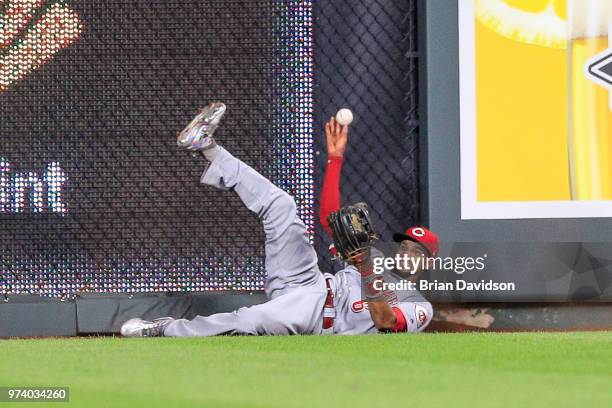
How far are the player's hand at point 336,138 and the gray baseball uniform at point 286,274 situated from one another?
18.4 inches

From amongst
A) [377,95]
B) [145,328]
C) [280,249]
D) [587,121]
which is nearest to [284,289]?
[280,249]

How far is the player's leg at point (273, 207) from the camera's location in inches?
246

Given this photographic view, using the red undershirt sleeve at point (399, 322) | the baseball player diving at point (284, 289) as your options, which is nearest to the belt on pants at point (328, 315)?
the baseball player diving at point (284, 289)

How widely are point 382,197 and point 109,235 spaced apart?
5.54 feet

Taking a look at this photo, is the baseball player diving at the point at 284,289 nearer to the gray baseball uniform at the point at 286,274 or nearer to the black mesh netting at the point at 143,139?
the gray baseball uniform at the point at 286,274

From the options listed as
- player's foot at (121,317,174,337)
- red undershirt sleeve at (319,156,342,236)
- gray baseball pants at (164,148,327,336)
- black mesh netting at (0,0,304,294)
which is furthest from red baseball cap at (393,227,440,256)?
player's foot at (121,317,174,337)

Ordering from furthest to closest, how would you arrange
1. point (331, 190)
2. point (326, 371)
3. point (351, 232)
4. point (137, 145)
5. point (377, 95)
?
point (377, 95) < point (137, 145) < point (331, 190) < point (351, 232) < point (326, 371)

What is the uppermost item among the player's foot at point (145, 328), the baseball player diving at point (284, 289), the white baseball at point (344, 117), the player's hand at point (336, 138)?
the white baseball at point (344, 117)

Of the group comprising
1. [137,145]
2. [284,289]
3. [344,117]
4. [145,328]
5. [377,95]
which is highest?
[377,95]

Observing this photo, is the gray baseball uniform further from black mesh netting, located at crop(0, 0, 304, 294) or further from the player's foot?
black mesh netting, located at crop(0, 0, 304, 294)

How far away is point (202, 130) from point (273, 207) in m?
0.56

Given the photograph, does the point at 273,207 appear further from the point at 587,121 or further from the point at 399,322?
the point at 587,121

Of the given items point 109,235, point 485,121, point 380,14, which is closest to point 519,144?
point 485,121

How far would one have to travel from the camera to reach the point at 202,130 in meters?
6.22
